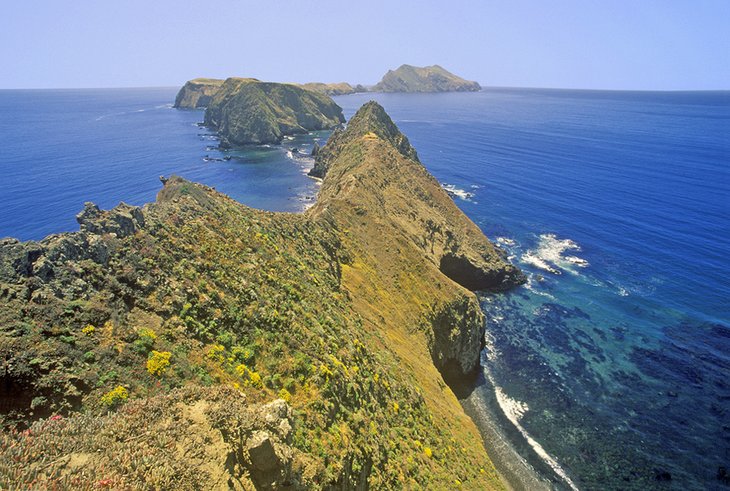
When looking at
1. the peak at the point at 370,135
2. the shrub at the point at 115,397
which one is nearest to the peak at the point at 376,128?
the peak at the point at 370,135

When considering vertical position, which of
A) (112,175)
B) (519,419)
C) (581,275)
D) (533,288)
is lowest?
(519,419)

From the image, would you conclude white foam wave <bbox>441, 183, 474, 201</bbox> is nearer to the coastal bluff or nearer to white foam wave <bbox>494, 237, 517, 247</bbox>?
white foam wave <bbox>494, 237, 517, 247</bbox>

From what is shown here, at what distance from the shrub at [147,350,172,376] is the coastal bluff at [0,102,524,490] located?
0.29 ft

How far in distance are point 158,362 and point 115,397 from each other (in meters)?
3.39

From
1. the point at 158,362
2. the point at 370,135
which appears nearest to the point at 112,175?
the point at 370,135

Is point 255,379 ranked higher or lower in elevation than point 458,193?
higher

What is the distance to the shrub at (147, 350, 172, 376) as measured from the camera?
23266mm

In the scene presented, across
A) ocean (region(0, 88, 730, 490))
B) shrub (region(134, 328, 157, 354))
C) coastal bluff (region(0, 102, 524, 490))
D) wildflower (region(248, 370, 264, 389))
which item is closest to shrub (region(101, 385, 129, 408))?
coastal bluff (region(0, 102, 524, 490))

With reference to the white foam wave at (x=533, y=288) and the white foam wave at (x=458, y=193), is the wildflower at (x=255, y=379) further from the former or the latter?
the white foam wave at (x=458, y=193)

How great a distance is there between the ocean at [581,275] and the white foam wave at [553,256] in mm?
492

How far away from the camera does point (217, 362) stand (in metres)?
27.0

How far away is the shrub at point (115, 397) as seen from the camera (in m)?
20.2

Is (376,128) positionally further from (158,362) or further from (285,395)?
(158,362)

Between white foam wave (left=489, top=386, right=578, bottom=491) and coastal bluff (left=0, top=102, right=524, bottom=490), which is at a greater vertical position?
coastal bluff (left=0, top=102, right=524, bottom=490)
